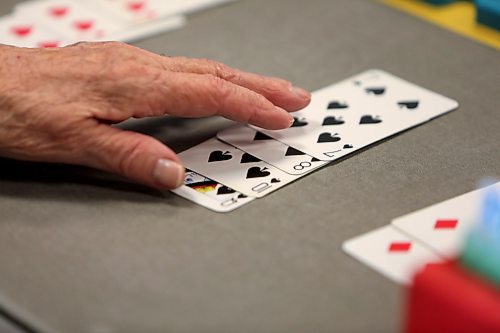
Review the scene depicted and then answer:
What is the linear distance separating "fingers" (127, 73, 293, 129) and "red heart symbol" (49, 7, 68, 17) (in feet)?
2.12

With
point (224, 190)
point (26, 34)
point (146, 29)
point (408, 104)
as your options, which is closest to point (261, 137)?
point (224, 190)

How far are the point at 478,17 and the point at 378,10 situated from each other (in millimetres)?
203

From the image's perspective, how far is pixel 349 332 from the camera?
3.62ft

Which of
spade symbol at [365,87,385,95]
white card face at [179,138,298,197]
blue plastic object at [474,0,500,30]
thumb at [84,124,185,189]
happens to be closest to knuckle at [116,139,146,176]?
thumb at [84,124,185,189]

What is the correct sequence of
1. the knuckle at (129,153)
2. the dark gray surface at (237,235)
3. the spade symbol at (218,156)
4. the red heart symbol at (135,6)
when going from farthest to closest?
1. the red heart symbol at (135,6)
2. the spade symbol at (218,156)
3. the knuckle at (129,153)
4. the dark gray surface at (237,235)

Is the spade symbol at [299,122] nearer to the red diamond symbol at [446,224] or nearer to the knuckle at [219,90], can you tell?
the knuckle at [219,90]

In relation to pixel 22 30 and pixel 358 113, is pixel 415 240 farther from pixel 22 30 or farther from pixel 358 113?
pixel 22 30

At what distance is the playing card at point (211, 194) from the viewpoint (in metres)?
1.36

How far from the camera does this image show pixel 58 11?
2.02 m

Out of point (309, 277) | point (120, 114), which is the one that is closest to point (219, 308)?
point (309, 277)

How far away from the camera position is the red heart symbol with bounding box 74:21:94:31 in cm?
194

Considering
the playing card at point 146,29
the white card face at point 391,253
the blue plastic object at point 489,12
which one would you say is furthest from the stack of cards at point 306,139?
the playing card at point 146,29

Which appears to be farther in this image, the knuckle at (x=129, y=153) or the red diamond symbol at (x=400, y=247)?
the knuckle at (x=129, y=153)

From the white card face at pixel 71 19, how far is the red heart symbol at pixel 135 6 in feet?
0.17
